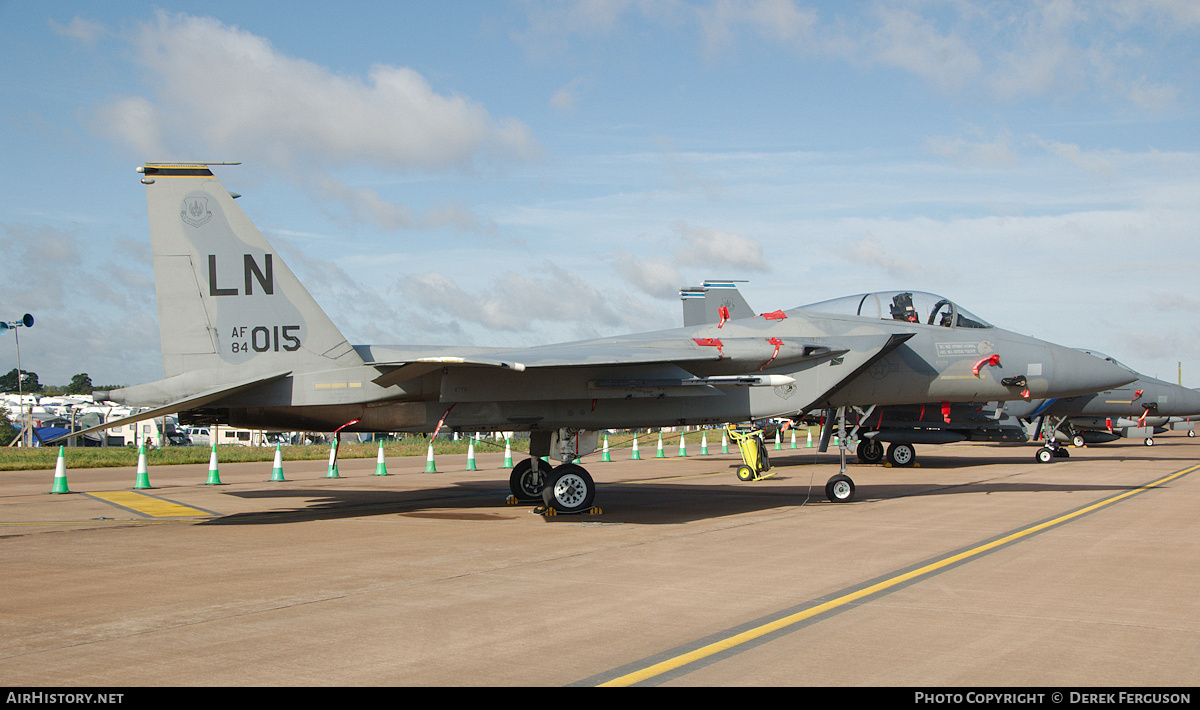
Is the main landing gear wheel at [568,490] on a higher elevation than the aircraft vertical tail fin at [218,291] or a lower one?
lower

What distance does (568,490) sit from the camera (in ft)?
38.0

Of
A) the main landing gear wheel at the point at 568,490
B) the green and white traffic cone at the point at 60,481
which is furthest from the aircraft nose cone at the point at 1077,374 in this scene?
the green and white traffic cone at the point at 60,481

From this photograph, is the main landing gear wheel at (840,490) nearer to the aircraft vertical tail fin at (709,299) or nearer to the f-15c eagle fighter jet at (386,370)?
the f-15c eagle fighter jet at (386,370)

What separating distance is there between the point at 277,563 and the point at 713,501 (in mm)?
7833

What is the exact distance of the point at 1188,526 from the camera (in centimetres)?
1032

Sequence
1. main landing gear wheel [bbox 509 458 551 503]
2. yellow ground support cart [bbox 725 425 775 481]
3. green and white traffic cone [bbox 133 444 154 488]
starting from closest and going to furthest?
main landing gear wheel [bbox 509 458 551 503], green and white traffic cone [bbox 133 444 154 488], yellow ground support cart [bbox 725 425 775 481]

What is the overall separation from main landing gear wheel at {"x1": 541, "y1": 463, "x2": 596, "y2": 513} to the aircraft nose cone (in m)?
7.75

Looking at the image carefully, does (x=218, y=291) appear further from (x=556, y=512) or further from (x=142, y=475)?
(x=142, y=475)

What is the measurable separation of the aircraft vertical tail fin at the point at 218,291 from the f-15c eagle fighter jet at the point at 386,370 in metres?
0.02

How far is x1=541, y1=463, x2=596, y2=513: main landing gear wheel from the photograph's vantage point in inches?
452

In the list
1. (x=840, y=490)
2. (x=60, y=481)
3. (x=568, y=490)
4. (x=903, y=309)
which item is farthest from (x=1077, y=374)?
(x=60, y=481)

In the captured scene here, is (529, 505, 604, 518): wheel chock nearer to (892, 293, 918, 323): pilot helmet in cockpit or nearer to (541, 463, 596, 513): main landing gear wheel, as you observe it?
(541, 463, 596, 513): main landing gear wheel

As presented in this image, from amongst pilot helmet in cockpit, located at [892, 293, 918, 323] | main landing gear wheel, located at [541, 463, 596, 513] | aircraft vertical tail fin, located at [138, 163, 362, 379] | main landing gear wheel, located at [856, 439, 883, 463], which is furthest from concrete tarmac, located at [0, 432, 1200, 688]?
main landing gear wheel, located at [856, 439, 883, 463]

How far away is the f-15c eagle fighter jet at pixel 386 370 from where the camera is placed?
1103 cm
